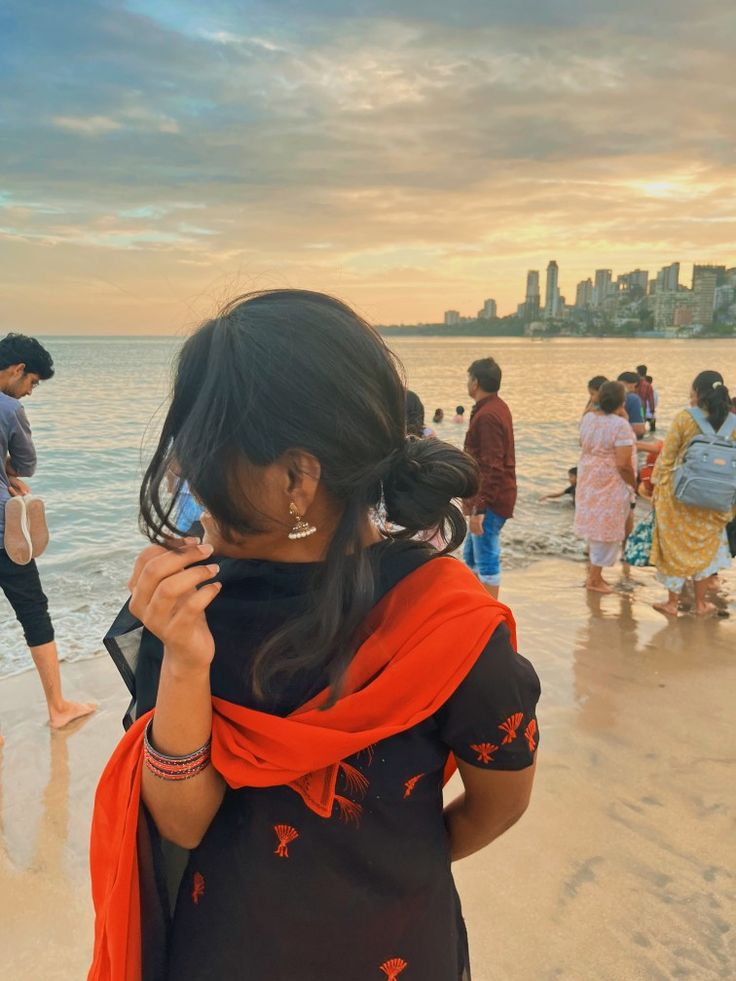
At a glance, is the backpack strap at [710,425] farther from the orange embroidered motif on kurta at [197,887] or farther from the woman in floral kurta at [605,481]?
the orange embroidered motif on kurta at [197,887]

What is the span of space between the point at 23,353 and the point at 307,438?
3.23m

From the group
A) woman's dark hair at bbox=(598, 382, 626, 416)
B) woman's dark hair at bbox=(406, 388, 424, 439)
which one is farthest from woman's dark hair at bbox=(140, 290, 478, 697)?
woman's dark hair at bbox=(598, 382, 626, 416)

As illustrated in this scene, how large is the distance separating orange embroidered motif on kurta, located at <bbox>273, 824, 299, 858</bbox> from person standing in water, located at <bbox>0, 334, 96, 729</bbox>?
288 centimetres

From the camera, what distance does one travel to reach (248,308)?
→ 1.08 meters

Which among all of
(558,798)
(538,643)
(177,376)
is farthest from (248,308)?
(538,643)

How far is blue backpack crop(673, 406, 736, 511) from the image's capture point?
5102 millimetres

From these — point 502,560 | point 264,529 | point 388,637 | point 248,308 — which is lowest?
point 502,560

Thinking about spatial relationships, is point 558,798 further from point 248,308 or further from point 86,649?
point 86,649

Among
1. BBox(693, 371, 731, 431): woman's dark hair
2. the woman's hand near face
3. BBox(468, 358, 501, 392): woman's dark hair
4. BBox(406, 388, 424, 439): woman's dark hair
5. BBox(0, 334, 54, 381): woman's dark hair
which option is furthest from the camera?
BBox(468, 358, 501, 392): woman's dark hair

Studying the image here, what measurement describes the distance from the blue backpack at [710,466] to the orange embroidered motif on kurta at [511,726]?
15.1ft

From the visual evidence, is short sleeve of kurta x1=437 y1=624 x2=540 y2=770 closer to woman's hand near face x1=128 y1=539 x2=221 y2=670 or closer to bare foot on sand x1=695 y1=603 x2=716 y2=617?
woman's hand near face x1=128 y1=539 x2=221 y2=670

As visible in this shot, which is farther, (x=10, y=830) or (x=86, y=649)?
(x=86, y=649)

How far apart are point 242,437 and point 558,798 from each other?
2.86m

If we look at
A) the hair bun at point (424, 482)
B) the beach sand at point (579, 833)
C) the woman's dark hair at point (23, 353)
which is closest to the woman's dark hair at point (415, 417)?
the beach sand at point (579, 833)
